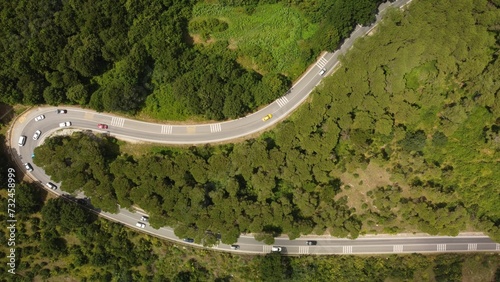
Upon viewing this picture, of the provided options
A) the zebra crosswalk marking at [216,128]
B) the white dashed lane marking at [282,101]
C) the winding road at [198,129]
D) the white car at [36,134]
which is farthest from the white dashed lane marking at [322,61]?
the white car at [36,134]

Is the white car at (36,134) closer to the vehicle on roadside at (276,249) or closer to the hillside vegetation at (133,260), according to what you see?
the hillside vegetation at (133,260)

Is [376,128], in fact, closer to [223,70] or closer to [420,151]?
[420,151]

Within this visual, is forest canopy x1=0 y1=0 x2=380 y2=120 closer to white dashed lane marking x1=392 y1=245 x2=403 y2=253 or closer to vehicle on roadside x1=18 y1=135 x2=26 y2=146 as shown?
vehicle on roadside x1=18 y1=135 x2=26 y2=146

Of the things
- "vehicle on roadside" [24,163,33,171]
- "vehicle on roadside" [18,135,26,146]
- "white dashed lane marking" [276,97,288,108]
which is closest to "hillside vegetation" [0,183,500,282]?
"vehicle on roadside" [24,163,33,171]

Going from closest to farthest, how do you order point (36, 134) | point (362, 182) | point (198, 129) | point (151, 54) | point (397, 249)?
point (151, 54) < point (36, 134) < point (198, 129) < point (362, 182) < point (397, 249)

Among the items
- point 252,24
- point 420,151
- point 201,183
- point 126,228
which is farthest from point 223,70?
point 420,151

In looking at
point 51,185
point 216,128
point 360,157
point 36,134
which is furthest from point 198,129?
point 360,157

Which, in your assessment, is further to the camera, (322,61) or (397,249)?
(397,249)

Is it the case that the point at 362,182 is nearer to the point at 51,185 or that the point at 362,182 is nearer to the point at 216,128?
the point at 216,128
